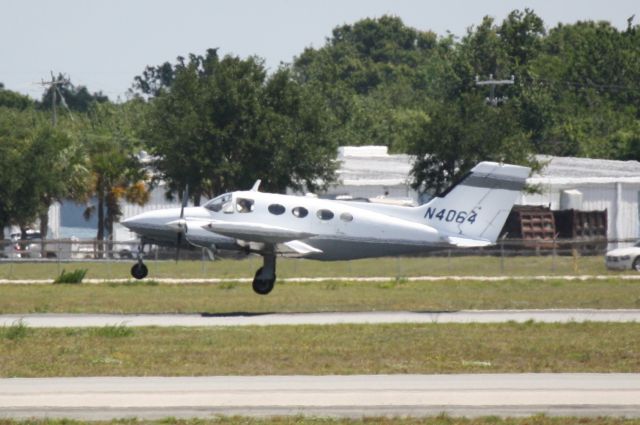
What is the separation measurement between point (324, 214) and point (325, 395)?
1806cm

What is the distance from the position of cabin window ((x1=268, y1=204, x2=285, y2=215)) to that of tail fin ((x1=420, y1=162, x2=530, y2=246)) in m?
3.85

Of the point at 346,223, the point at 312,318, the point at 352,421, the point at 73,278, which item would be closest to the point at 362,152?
the point at 73,278

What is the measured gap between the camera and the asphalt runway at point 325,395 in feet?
55.5

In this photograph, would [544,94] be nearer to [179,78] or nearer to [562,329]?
[179,78]

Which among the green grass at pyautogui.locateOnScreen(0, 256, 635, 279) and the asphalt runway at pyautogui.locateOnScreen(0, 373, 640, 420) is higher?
the asphalt runway at pyautogui.locateOnScreen(0, 373, 640, 420)

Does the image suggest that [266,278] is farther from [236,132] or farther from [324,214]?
[236,132]

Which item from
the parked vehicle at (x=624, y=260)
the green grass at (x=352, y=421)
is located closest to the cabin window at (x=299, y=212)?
the parked vehicle at (x=624, y=260)

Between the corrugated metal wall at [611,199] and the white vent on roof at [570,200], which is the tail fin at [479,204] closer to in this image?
the white vent on roof at [570,200]

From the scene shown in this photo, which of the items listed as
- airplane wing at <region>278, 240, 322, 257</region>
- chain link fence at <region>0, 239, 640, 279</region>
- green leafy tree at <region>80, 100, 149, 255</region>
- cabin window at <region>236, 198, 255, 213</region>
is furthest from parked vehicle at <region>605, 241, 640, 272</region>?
green leafy tree at <region>80, 100, 149, 255</region>

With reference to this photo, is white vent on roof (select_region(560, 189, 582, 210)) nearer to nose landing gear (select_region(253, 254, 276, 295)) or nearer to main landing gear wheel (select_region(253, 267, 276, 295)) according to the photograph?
nose landing gear (select_region(253, 254, 276, 295))

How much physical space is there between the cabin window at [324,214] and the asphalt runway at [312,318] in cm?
415

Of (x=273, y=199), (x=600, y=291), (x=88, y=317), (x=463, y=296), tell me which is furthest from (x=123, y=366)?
(x=600, y=291)

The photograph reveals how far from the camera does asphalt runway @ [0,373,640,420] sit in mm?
16906

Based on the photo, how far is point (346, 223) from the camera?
36.2m
